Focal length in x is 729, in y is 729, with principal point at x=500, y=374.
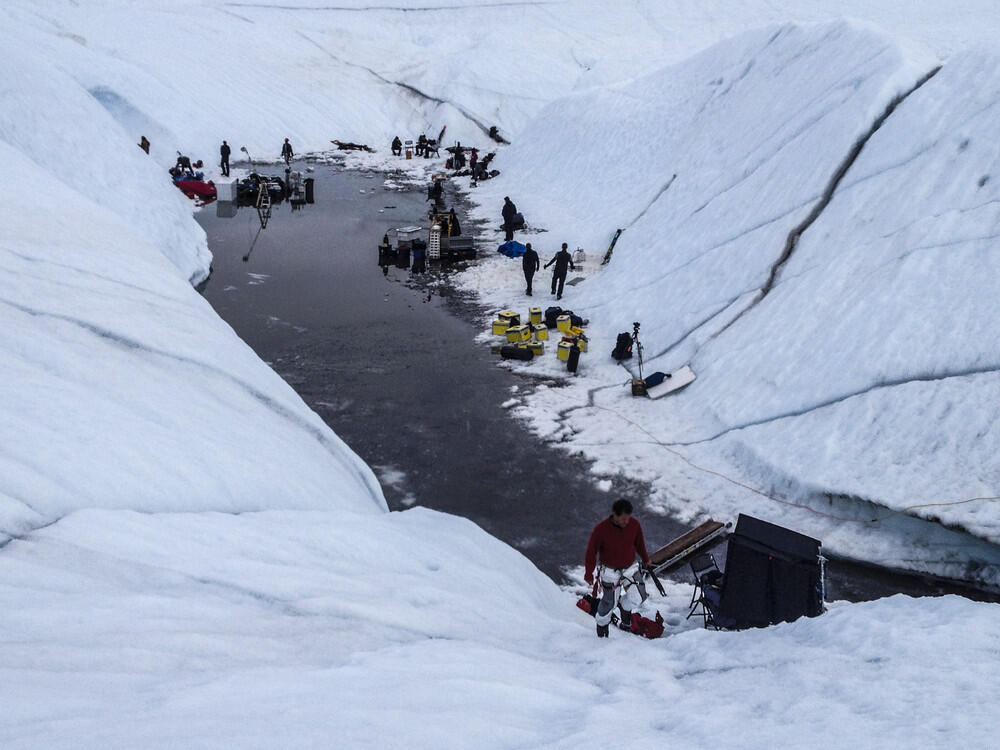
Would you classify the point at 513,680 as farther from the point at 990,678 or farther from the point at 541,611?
the point at 990,678

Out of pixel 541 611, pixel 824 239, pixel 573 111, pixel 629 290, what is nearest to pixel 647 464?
pixel 541 611

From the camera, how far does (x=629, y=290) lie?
1530 centimetres

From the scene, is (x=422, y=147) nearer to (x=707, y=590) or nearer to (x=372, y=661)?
(x=707, y=590)

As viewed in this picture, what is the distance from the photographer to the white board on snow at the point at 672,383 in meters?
11.5

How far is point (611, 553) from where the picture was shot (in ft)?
20.0

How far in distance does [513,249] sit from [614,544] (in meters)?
13.9

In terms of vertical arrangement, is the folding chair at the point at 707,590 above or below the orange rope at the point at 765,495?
below

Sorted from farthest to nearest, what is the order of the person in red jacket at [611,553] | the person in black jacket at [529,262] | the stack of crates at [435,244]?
the stack of crates at [435,244], the person in black jacket at [529,262], the person in red jacket at [611,553]

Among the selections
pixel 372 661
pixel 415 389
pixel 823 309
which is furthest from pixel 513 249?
pixel 372 661

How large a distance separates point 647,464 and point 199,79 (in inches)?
1500

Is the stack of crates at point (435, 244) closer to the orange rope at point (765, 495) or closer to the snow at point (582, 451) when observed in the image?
the snow at point (582, 451)

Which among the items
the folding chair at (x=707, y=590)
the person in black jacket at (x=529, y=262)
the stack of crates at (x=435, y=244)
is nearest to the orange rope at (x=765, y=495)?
the folding chair at (x=707, y=590)

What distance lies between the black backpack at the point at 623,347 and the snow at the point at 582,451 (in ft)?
1.60

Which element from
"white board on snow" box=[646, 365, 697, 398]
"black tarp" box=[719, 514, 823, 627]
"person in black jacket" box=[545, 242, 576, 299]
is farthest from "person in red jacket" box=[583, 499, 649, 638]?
"person in black jacket" box=[545, 242, 576, 299]
